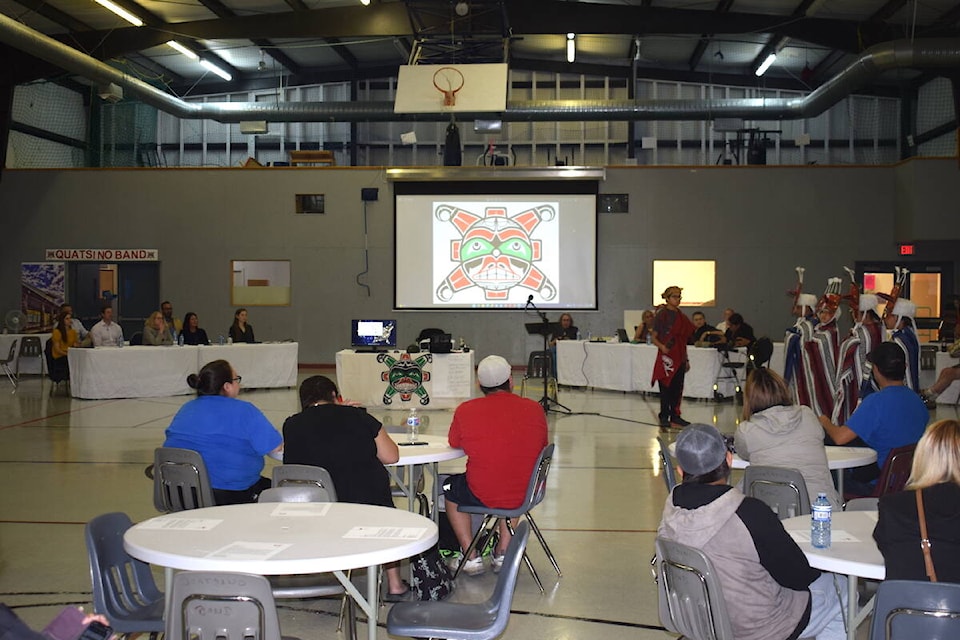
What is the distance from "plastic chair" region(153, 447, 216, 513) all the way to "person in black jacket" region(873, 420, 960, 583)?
2886mm

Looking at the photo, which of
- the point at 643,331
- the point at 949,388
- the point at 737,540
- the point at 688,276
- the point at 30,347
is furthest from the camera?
the point at 688,276

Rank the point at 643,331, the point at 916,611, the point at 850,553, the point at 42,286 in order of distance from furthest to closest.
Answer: the point at 42,286
the point at 643,331
the point at 850,553
the point at 916,611

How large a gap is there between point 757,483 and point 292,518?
1944mm

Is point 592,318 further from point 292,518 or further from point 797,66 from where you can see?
point 292,518

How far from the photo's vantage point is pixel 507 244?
56.0ft

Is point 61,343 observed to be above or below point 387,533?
above

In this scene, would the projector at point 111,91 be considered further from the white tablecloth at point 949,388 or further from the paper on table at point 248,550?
the paper on table at point 248,550

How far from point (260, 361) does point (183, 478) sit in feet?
32.5

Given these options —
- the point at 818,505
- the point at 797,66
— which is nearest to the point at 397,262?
the point at 797,66

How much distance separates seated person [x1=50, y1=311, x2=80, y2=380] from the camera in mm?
13656

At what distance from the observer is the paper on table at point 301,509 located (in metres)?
3.60

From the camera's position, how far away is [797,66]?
1977 centimetres

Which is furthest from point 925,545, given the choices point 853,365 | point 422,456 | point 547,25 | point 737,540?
point 547,25

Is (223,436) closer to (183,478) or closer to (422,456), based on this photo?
(183,478)
